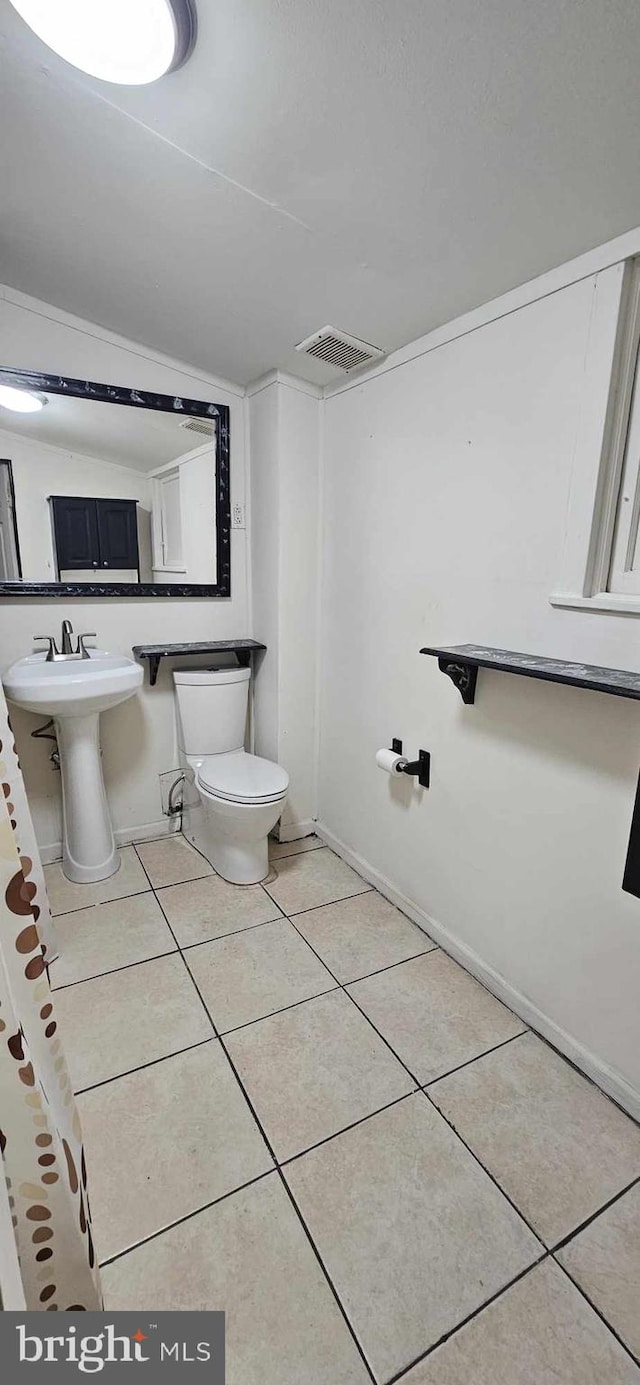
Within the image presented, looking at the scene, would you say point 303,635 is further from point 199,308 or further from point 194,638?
point 199,308

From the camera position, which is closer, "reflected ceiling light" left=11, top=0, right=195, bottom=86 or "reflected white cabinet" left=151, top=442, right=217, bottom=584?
"reflected ceiling light" left=11, top=0, right=195, bottom=86

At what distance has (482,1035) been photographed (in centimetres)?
143

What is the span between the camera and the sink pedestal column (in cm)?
196

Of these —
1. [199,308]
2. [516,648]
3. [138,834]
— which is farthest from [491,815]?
[199,308]

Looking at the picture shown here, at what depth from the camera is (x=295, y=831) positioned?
2.43 m

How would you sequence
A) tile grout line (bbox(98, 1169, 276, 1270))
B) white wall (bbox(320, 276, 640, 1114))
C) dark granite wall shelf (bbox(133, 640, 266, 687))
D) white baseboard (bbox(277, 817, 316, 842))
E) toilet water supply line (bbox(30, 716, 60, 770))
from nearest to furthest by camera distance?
tile grout line (bbox(98, 1169, 276, 1270)) < white wall (bbox(320, 276, 640, 1114)) < toilet water supply line (bbox(30, 716, 60, 770)) < dark granite wall shelf (bbox(133, 640, 266, 687)) < white baseboard (bbox(277, 817, 316, 842))

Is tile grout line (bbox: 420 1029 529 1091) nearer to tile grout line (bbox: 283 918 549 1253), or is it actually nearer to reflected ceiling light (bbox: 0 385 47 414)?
tile grout line (bbox: 283 918 549 1253)

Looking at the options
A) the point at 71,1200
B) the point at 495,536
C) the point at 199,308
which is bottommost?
the point at 71,1200

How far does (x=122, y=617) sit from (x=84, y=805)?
2.46ft

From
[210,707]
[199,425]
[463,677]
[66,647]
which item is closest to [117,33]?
[199,425]

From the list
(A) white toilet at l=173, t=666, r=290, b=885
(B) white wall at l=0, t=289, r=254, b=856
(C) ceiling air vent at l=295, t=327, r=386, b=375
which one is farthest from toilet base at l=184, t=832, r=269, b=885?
(C) ceiling air vent at l=295, t=327, r=386, b=375

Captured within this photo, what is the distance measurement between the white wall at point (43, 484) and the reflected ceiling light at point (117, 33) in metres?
1.09

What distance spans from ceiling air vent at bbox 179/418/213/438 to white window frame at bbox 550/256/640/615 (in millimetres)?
1481

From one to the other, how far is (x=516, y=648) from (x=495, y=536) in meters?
0.31
